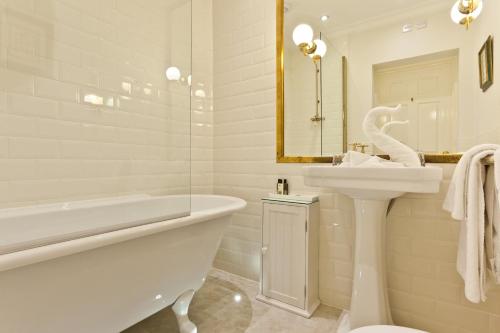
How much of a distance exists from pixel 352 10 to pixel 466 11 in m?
0.58

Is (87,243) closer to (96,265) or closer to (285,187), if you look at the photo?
(96,265)

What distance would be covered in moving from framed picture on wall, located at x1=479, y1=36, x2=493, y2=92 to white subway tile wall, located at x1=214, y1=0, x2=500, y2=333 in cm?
44

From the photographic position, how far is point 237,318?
149 cm

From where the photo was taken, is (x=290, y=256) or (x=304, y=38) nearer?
(x=290, y=256)

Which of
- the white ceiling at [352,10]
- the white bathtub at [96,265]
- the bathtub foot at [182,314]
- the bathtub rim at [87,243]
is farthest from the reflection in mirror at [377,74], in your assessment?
the bathtub foot at [182,314]

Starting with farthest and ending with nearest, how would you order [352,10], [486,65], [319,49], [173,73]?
[173,73] → [319,49] → [352,10] → [486,65]

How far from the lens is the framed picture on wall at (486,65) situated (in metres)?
1.21

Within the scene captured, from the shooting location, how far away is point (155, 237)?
3.42 ft

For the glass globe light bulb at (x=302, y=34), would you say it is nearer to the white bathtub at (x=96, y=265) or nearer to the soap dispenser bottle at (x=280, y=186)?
the soap dispenser bottle at (x=280, y=186)

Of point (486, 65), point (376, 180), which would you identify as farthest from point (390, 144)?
point (486, 65)

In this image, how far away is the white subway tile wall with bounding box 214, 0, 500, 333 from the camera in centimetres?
133

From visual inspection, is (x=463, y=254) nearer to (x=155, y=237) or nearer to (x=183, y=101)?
(x=155, y=237)

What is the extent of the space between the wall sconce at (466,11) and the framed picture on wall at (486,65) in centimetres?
15

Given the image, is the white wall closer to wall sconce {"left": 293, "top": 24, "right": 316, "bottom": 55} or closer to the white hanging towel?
wall sconce {"left": 293, "top": 24, "right": 316, "bottom": 55}
